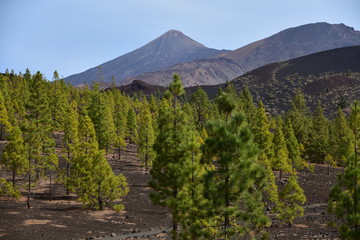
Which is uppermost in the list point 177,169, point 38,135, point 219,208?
point 38,135

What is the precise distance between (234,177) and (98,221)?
23.5 meters

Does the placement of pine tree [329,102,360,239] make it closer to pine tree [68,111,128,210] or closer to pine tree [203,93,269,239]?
pine tree [203,93,269,239]

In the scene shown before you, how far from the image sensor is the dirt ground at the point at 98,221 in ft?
98.6

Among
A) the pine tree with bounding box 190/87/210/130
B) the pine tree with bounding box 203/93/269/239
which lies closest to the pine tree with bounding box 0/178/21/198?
the pine tree with bounding box 203/93/269/239

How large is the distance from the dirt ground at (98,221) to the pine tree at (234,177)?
14.5 metres

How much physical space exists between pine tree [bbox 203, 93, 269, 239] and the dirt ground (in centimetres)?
1447

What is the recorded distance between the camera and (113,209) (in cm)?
4088

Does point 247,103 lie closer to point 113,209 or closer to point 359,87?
point 113,209

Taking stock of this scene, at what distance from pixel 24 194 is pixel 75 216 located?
10238 mm

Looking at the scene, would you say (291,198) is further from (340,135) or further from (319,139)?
(340,135)

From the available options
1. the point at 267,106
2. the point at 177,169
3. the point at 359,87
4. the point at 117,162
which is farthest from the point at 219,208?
the point at 359,87

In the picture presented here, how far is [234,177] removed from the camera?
53.3 feet

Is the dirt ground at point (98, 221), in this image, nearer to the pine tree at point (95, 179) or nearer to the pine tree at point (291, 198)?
the pine tree at point (291, 198)

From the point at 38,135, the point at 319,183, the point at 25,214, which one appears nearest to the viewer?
the point at 25,214
